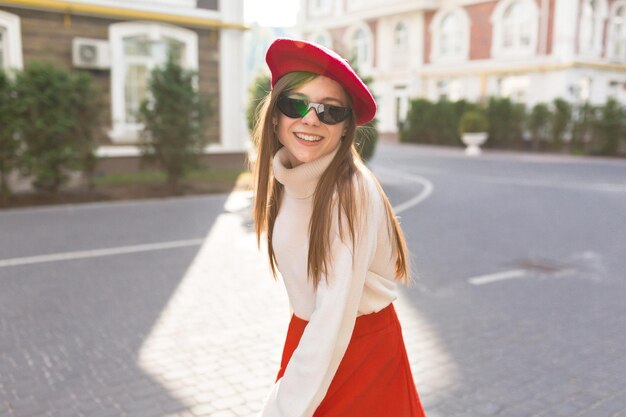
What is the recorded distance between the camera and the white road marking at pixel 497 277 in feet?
21.3

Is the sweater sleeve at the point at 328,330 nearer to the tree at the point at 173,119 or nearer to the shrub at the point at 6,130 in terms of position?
the shrub at the point at 6,130

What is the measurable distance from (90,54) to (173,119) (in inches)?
139

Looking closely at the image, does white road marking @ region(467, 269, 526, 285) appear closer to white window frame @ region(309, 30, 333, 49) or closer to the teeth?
the teeth

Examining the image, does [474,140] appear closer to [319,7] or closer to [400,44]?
[400,44]

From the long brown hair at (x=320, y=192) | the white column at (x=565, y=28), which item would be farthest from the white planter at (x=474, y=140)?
the long brown hair at (x=320, y=192)

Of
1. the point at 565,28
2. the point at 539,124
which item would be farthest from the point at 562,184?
the point at 565,28

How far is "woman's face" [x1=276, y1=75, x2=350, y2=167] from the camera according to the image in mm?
1811

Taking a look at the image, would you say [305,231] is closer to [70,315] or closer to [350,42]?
[70,315]

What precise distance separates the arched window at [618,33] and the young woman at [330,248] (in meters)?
33.8

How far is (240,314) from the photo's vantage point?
538 cm

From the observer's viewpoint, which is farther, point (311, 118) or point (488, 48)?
point (488, 48)

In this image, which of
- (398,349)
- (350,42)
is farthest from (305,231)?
(350,42)

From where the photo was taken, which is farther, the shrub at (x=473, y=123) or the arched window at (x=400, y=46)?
the arched window at (x=400, y=46)

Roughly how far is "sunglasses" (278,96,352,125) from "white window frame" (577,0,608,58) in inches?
1238
